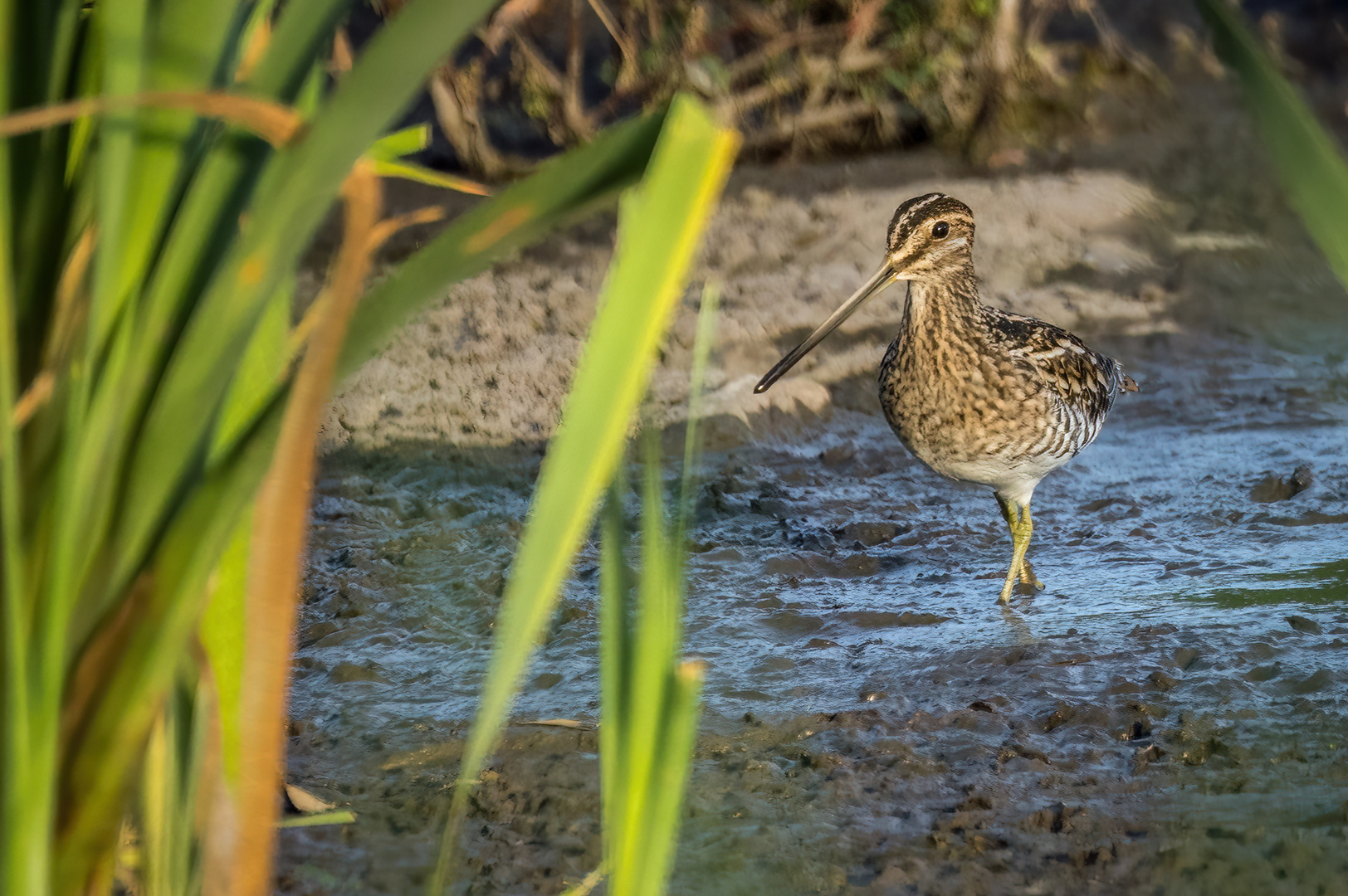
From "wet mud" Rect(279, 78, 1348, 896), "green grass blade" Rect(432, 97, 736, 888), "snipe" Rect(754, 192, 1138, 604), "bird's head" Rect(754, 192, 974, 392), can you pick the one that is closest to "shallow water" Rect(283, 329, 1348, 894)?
"wet mud" Rect(279, 78, 1348, 896)

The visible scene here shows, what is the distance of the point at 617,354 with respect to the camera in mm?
1029

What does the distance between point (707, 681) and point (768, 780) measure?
64 cm

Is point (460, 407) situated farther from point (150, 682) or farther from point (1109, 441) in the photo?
point (150, 682)

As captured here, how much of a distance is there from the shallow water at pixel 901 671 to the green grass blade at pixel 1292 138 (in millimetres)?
1700

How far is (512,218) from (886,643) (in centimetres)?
296

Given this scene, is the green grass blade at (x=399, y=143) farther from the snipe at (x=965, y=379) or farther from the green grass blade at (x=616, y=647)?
the snipe at (x=965, y=379)

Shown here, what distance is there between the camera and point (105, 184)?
1.09 metres

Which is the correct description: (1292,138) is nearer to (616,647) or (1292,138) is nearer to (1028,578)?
(616,647)

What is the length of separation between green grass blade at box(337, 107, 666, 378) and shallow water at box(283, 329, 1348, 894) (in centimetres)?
165

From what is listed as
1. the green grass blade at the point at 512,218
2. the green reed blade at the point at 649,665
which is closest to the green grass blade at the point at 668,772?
the green reed blade at the point at 649,665

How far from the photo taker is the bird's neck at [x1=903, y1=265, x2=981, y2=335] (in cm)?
438

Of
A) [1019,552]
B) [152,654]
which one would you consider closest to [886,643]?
[1019,552]

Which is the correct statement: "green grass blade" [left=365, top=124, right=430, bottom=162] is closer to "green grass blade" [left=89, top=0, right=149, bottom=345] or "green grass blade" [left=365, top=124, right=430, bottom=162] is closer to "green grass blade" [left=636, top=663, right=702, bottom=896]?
"green grass blade" [left=89, top=0, right=149, bottom=345]

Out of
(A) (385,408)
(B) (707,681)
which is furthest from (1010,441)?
(A) (385,408)
